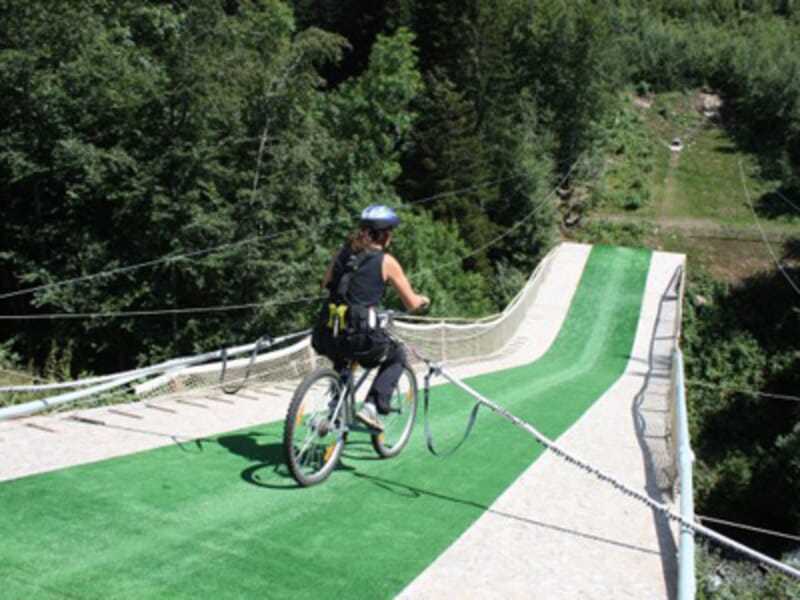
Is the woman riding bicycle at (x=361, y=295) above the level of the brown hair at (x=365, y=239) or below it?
below

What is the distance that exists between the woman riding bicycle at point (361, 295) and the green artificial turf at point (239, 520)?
851 mm

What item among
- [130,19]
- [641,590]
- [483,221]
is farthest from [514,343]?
[641,590]

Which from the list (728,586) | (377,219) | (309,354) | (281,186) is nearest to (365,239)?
(377,219)

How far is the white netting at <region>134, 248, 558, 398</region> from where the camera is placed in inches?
364

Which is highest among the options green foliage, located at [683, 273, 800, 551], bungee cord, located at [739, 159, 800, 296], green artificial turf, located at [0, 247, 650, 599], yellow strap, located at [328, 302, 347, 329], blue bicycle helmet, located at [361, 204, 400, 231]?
bungee cord, located at [739, 159, 800, 296]

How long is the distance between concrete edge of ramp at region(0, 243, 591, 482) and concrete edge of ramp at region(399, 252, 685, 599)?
2.78 metres

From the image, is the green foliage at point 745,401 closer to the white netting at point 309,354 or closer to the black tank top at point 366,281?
the white netting at point 309,354

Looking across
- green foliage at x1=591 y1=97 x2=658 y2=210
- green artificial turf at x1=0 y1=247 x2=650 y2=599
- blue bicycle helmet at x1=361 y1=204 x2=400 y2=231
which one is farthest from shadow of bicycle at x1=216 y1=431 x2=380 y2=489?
green foliage at x1=591 y1=97 x2=658 y2=210

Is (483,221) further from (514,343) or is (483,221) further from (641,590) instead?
(641,590)

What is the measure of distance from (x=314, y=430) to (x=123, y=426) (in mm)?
2290

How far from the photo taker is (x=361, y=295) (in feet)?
19.0

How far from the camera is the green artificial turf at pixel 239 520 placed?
4027 mm

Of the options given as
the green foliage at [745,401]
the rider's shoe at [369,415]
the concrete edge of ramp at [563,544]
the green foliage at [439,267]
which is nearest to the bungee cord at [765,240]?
the green foliage at [745,401]

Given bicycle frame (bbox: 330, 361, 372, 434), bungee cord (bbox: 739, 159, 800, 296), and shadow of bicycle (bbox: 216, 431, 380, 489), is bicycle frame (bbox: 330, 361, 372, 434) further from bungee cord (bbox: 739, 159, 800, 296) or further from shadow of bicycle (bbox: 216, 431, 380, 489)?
bungee cord (bbox: 739, 159, 800, 296)
